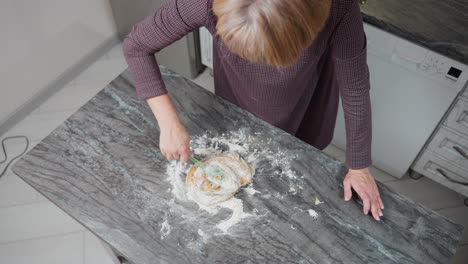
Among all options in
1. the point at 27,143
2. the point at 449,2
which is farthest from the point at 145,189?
the point at 27,143

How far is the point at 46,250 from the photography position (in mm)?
1757

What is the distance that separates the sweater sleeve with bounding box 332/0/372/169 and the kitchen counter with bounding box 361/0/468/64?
0.38m

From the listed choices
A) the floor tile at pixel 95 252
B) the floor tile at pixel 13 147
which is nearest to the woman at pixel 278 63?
the floor tile at pixel 95 252

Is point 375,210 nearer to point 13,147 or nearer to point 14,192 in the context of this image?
point 14,192

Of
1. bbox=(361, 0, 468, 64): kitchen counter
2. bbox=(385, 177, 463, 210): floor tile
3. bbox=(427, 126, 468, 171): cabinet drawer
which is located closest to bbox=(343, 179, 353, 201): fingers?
bbox=(361, 0, 468, 64): kitchen counter

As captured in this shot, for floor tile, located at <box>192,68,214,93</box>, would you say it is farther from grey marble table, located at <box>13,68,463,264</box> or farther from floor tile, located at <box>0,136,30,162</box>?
grey marble table, located at <box>13,68,463,264</box>

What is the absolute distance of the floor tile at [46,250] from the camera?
1.73 meters

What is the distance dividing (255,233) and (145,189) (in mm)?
315

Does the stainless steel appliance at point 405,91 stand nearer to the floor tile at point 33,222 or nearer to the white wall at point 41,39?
the floor tile at point 33,222

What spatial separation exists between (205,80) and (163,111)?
1279 millimetres

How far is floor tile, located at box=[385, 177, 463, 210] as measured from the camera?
1.88 m

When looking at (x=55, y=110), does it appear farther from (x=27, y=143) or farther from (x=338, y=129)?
(x=338, y=129)

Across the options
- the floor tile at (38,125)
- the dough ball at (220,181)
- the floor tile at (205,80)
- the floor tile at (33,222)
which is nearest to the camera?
the dough ball at (220,181)

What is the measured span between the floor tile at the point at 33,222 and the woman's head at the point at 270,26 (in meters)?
1.48
